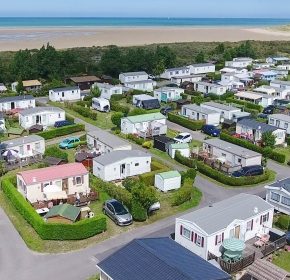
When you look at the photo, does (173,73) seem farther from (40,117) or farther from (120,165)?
(120,165)

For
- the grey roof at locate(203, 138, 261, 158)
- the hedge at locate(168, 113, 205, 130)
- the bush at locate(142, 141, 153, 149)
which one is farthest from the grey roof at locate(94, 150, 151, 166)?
the hedge at locate(168, 113, 205, 130)

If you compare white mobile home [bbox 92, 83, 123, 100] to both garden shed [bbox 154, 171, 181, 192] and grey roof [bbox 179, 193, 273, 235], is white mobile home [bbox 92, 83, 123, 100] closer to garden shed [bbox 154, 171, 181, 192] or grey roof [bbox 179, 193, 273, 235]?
garden shed [bbox 154, 171, 181, 192]

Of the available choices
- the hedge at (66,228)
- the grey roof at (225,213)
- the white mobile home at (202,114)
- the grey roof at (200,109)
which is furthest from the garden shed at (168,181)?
the grey roof at (200,109)

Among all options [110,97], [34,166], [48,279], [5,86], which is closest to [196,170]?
[34,166]

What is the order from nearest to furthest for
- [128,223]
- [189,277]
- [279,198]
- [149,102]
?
[189,277] → [128,223] → [279,198] → [149,102]

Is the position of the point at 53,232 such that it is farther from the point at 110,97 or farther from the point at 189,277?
the point at 110,97

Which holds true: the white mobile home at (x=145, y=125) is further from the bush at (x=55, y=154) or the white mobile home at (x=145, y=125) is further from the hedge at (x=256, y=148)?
the bush at (x=55, y=154)
